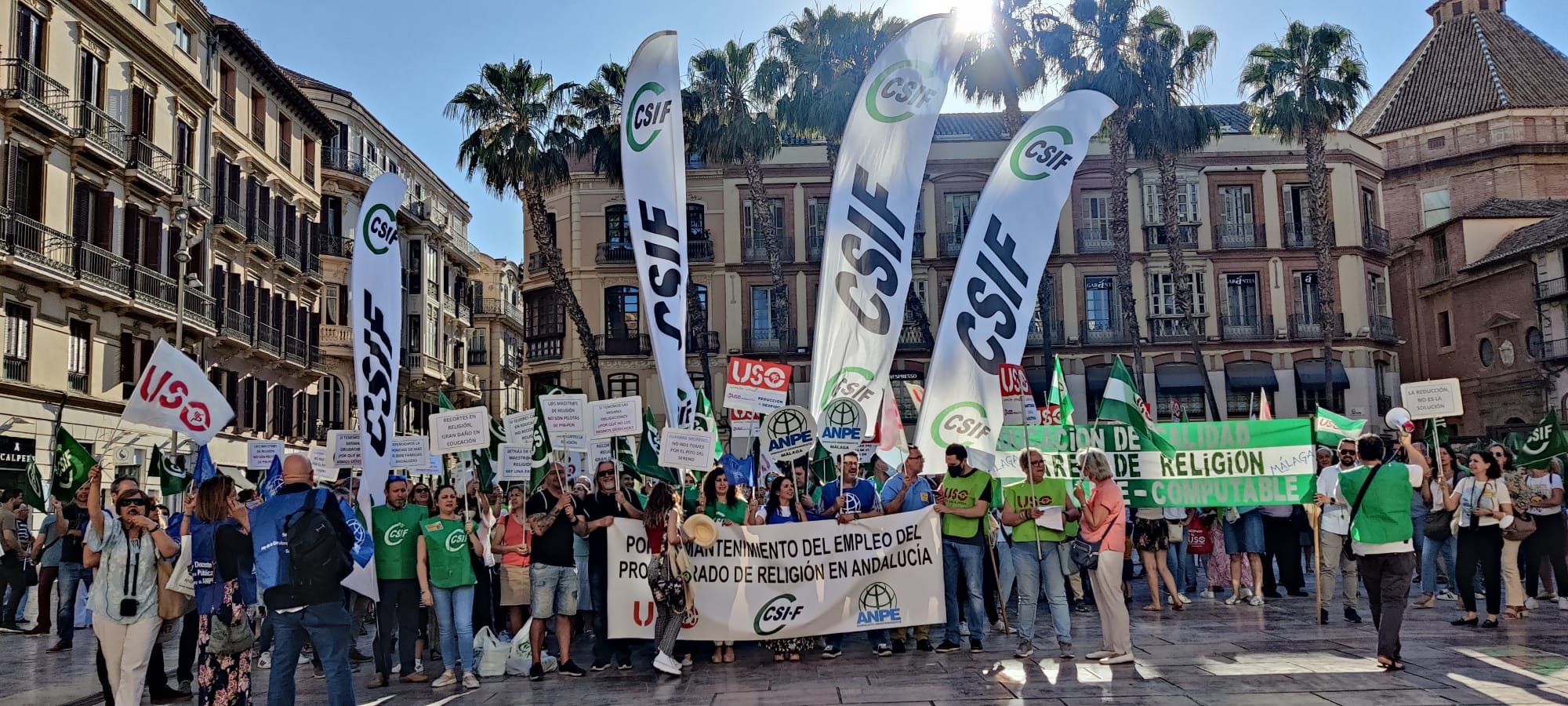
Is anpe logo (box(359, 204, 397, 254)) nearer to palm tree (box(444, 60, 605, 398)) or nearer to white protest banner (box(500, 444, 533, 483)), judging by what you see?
white protest banner (box(500, 444, 533, 483))

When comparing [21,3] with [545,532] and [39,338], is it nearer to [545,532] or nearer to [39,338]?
[39,338]

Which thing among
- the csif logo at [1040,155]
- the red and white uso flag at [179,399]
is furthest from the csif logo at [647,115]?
the red and white uso flag at [179,399]

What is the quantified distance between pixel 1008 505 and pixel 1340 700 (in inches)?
119

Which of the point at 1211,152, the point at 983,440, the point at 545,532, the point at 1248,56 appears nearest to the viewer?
the point at 545,532

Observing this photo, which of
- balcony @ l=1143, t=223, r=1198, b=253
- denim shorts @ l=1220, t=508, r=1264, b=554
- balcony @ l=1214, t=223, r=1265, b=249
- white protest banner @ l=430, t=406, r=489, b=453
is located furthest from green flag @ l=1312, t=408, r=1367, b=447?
balcony @ l=1214, t=223, r=1265, b=249

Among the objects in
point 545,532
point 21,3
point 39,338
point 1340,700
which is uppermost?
point 21,3

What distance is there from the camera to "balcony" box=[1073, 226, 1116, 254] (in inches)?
1671

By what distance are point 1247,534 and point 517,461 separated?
8.27m

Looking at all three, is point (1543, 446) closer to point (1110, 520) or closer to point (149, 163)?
point (1110, 520)

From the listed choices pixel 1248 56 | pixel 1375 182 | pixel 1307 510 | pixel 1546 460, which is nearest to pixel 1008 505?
pixel 1307 510

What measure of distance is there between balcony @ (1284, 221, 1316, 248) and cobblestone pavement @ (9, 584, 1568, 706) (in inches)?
1320

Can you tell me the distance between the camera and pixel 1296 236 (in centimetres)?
4306

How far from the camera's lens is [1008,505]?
9969mm

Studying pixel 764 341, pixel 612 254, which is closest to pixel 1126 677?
pixel 764 341
